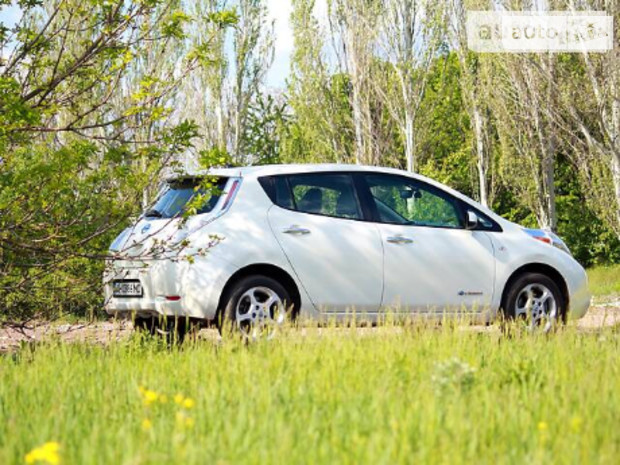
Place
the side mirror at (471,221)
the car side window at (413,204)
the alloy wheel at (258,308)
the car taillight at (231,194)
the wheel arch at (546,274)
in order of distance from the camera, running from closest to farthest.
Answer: the alloy wheel at (258,308), the car taillight at (231,194), the car side window at (413,204), the side mirror at (471,221), the wheel arch at (546,274)

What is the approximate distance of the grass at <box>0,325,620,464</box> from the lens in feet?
11.8

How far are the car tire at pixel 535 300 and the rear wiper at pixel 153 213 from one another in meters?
3.12

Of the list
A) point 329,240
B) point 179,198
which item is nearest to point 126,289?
point 179,198

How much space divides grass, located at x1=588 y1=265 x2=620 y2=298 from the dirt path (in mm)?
3285

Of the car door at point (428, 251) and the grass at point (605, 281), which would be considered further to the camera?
the grass at point (605, 281)

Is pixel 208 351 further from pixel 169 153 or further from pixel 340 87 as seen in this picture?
pixel 340 87

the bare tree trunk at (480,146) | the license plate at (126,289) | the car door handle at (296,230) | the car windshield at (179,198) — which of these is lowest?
the license plate at (126,289)

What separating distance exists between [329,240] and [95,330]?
2037 mm

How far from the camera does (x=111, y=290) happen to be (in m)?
8.21

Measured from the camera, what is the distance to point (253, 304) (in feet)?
25.1

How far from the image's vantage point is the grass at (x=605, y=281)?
65.2ft

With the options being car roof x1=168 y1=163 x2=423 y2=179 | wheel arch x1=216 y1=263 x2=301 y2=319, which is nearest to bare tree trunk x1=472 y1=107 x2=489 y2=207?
car roof x1=168 y1=163 x2=423 y2=179

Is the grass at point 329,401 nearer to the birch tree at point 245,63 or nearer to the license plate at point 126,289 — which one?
the license plate at point 126,289
